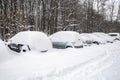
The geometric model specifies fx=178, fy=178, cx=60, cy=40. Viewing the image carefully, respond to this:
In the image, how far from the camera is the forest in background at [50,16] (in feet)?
84.9

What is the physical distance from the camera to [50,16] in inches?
1315

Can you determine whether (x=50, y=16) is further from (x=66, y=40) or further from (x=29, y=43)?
(x=29, y=43)

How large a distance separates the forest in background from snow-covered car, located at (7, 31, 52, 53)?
13.9 meters

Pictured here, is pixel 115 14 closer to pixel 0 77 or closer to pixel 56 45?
pixel 56 45

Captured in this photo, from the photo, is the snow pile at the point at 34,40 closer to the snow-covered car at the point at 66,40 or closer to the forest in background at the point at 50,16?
the snow-covered car at the point at 66,40

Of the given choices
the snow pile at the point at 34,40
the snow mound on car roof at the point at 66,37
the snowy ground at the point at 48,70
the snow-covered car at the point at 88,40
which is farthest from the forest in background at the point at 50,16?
the snowy ground at the point at 48,70

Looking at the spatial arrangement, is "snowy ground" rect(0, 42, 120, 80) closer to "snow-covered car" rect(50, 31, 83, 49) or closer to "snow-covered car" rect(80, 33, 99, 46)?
"snow-covered car" rect(50, 31, 83, 49)

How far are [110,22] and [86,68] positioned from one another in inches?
1845

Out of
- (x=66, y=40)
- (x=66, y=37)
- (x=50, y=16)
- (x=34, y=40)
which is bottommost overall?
(x=66, y=40)

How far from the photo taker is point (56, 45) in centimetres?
1457

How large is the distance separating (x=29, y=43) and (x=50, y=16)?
77.4 feet

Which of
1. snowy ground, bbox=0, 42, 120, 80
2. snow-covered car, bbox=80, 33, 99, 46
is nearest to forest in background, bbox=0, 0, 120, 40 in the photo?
snow-covered car, bbox=80, 33, 99, 46

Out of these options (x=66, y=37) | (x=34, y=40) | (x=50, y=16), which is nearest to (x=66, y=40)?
(x=66, y=37)

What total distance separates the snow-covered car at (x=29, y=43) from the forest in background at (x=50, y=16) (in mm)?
13933
